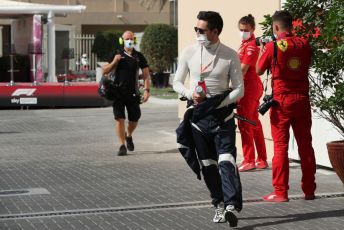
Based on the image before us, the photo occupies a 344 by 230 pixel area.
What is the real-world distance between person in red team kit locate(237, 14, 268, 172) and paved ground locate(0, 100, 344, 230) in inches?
10.6

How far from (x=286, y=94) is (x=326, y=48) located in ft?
1.98

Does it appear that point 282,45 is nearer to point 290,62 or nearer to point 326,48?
point 290,62

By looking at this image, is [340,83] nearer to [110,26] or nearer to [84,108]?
[84,108]

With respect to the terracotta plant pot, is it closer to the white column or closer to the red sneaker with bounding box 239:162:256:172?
the red sneaker with bounding box 239:162:256:172

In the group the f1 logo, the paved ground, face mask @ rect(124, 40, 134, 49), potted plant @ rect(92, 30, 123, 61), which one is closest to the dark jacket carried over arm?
the paved ground

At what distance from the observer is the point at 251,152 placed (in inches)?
491

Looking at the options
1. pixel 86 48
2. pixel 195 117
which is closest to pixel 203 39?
pixel 195 117

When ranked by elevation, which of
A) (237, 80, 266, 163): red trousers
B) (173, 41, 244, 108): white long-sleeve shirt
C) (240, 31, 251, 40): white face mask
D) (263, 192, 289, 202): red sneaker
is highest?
(240, 31, 251, 40): white face mask

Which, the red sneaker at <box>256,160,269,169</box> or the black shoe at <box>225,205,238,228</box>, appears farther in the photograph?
the red sneaker at <box>256,160,269,169</box>

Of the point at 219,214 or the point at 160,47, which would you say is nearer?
the point at 219,214

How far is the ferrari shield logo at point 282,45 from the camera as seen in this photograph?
31.4 ft

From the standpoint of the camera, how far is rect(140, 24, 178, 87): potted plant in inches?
1321

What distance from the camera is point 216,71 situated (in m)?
8.59

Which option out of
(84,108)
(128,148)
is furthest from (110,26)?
(128,148)
